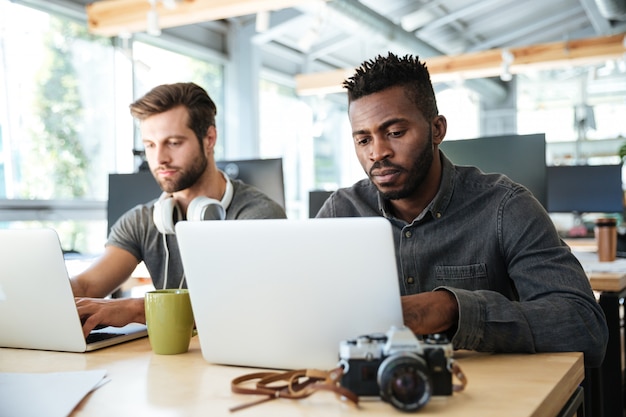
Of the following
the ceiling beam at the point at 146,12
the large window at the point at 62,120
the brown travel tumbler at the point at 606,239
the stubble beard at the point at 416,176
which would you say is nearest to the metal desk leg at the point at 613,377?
the brown travel tumbler at the point at 606,239

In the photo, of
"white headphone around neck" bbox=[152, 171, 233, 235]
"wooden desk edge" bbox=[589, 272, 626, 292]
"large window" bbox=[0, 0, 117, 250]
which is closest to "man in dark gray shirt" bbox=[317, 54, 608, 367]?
"white headphone around neck" bbox=[152, 171, 233, 235]

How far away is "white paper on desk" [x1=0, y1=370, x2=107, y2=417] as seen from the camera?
847mm

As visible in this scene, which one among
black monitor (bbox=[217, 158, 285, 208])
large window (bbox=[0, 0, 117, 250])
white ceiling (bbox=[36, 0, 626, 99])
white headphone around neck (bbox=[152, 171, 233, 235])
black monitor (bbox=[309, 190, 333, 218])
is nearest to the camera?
white headphone around neck (bbox=[152, 171, 233, 235])

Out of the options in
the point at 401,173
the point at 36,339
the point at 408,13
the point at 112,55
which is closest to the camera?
the point at 36,339

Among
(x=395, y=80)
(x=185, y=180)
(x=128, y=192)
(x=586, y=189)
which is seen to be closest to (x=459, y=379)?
(x=395, y=80)

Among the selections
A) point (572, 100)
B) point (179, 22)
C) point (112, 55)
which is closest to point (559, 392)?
point (179, 22)

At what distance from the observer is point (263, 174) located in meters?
2.68

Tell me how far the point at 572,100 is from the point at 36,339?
411 inches

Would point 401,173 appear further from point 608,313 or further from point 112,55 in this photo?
point 112,55

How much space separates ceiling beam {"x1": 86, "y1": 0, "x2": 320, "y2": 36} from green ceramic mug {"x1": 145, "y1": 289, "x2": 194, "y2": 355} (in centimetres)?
345

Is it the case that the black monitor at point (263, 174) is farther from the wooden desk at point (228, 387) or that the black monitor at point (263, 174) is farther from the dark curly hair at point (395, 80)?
the wooden desk at point (228, 387)

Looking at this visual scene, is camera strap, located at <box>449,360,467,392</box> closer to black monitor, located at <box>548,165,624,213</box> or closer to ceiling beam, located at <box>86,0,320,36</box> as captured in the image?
black monitor, located at <box>548,165,624,213</box>

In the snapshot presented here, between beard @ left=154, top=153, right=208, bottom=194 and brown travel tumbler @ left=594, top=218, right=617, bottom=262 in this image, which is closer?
beard @ left=154, top=153, right=208, bottom=194

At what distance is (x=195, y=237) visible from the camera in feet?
3.21
